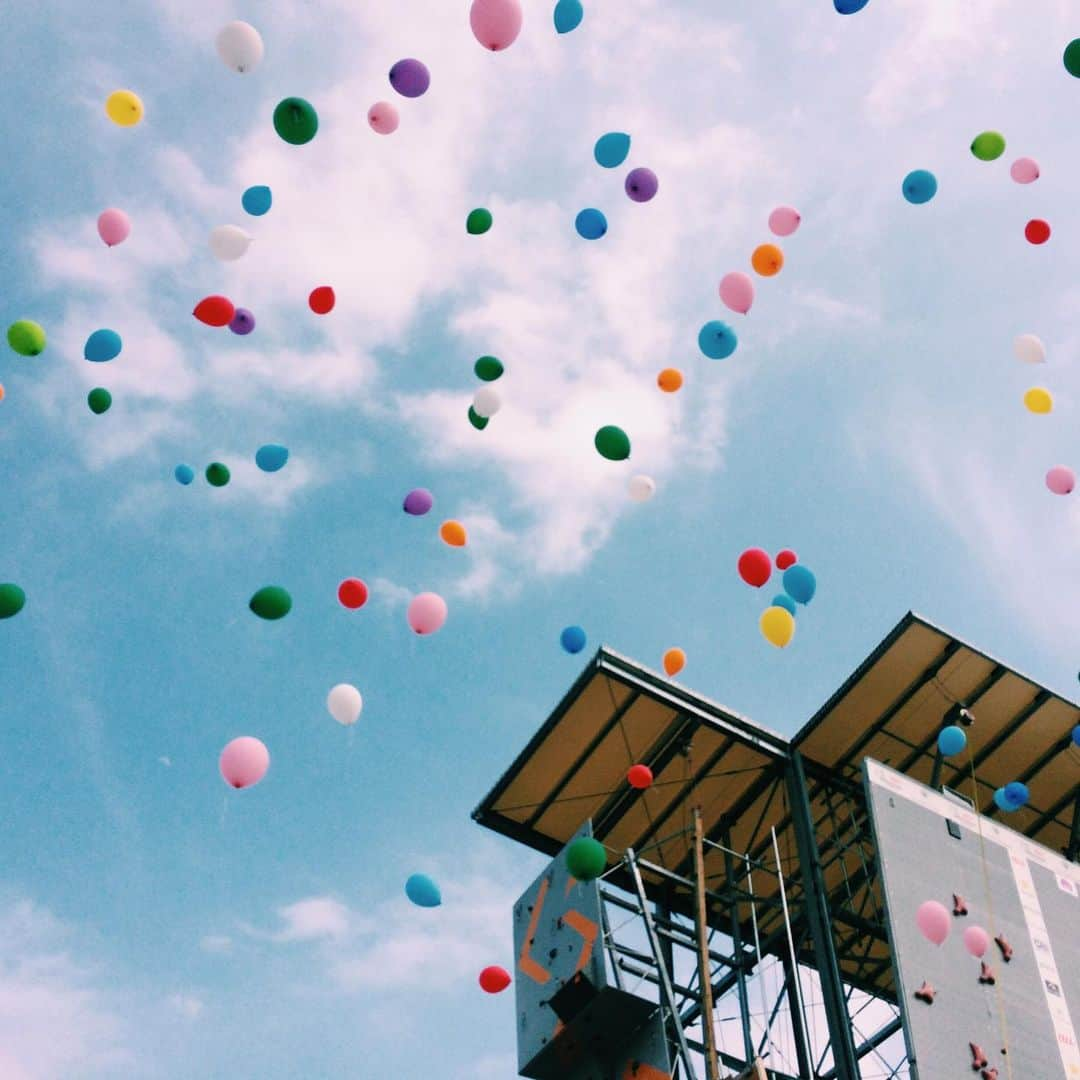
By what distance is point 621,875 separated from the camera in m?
16.2

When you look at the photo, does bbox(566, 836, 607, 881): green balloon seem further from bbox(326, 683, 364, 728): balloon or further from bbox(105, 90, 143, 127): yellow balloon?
bbox(105, 90, 143, 127): yellow balloon

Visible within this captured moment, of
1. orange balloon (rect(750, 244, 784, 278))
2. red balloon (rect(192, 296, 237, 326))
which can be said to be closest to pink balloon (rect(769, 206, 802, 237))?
orange balloon (rect(750, 244, 784, 278))

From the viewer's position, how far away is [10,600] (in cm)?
1063

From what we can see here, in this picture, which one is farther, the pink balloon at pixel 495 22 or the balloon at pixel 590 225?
the balloon at pixel 590 225

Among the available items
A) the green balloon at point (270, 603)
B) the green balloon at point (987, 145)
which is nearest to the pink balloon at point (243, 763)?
the green balloon at point (270, 603)

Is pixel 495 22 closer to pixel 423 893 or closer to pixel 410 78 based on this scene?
pixel 410 78

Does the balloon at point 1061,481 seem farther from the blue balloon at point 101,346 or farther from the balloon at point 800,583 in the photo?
the blue balloon at point 101,346

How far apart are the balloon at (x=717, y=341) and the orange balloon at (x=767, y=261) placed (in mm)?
764

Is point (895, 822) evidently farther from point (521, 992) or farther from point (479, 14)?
point (479, 14)

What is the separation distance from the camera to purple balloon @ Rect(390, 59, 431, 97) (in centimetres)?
1100

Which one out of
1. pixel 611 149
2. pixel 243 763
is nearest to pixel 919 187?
pixel 611 149

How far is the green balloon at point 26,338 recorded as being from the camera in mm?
11438

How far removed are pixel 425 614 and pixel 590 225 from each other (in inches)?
159

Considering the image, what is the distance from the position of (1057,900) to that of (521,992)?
6130 millimetres
